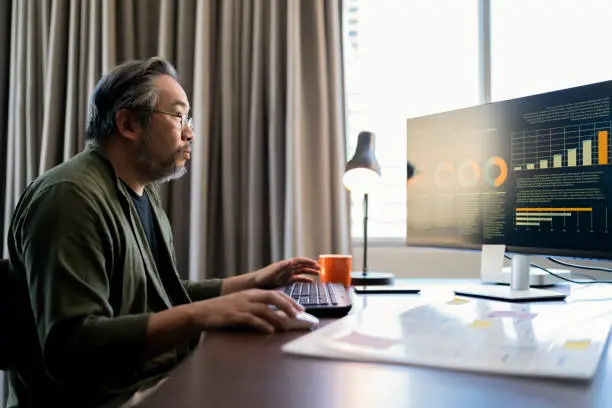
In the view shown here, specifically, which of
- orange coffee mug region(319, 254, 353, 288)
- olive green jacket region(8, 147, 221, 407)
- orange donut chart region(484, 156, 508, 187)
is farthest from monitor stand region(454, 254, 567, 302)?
olive green jacket region(8, 147, 221, 407)

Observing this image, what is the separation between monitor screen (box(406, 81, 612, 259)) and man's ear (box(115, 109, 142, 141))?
726mm

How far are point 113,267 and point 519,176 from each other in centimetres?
89

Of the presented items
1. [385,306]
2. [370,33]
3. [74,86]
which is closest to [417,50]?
[370,33]

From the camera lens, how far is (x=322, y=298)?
3.74 feet

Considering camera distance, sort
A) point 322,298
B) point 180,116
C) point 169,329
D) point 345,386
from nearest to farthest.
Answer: point 345,386 → point 169,329 → point 322,298 → point 180,116

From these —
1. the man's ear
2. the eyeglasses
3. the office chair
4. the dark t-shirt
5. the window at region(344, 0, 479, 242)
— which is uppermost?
the window at region(344, 0, 479, 242)

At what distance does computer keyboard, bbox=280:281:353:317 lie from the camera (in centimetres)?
105

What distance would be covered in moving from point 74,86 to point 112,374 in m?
1.71

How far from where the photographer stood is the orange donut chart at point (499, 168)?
4.42 feet

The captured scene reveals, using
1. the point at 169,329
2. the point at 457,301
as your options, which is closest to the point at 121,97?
the point at 169,329

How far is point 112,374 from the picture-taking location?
0.99 m

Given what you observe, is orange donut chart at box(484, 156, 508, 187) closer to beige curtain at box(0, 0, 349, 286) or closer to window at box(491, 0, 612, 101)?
beige curtain at box(0, 0, 349, 286)

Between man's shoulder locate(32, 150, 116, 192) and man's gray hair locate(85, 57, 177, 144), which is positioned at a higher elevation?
man's gray hair locate(85, 57, 177, 144)

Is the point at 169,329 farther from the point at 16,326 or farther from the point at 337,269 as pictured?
the point at 337,269
